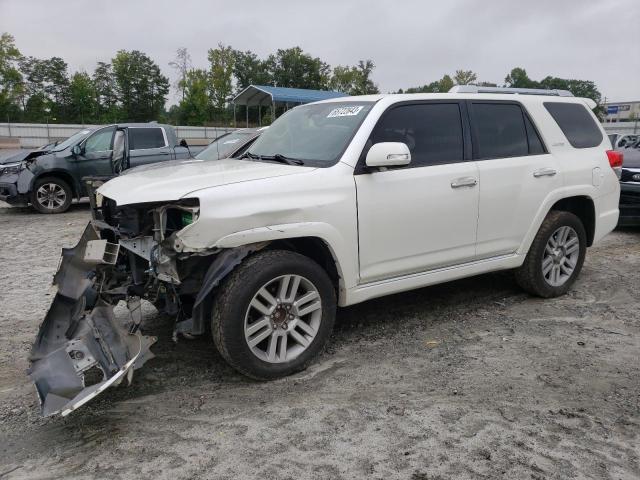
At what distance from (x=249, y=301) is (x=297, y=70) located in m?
65.4

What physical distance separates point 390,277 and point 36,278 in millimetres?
4209

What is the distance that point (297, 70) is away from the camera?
65.1 m

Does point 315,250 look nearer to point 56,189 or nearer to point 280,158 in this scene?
point 280,158

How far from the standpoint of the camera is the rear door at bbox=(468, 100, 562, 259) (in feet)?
14.5

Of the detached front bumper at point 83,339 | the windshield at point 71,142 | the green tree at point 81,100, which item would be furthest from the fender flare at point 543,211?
the green tree at point 81,100

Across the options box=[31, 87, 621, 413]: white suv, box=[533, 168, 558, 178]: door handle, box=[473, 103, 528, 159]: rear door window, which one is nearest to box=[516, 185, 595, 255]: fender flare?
Result: box=[31, 87, 621, 413]: white suv

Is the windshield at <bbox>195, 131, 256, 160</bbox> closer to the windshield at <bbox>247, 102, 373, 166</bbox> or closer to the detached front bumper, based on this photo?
the windshield at <bbox>247, 102, 373, 166</bbox>

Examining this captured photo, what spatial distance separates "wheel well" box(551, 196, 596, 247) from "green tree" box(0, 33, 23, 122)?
47.8 metres

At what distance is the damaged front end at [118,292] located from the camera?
3.07 metres

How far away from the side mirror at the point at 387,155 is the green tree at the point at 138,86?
47910 mm

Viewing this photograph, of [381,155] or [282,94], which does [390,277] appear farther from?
[282,94]

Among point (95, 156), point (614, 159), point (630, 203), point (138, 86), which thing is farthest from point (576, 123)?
point (138, 86)

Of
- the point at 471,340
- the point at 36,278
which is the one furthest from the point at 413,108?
the point at 36,278

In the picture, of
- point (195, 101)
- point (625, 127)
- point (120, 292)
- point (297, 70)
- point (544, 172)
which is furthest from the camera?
point (297, 70)
